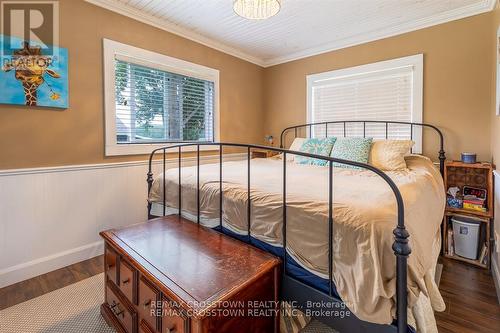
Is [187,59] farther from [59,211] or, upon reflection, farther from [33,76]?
[59,211]

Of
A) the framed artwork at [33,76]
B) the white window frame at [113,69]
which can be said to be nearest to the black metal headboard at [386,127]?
the white window frame at [113,69]

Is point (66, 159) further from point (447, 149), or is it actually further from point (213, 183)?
point (447, 149)

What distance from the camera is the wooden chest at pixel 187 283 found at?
3.31ft

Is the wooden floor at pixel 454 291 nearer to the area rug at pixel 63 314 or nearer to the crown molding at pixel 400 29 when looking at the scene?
the area rug at pixel 63 314

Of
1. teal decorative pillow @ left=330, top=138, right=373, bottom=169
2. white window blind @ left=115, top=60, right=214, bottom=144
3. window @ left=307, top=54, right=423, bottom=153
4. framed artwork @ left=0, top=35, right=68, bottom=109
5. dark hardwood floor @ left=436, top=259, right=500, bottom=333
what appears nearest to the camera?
dark hardwood floor @ left=436, top=259, right=500, bottom=333

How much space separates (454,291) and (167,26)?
3546mm

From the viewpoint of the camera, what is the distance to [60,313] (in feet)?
5.55

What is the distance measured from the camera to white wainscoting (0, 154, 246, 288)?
2027mm

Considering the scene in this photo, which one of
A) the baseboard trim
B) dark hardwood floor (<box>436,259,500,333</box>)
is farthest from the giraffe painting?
dark hardwood floor (<box>436,259,500,333</box>)

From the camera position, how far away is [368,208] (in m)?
1.09

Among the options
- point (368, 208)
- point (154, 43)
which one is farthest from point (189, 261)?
point (154, 43)

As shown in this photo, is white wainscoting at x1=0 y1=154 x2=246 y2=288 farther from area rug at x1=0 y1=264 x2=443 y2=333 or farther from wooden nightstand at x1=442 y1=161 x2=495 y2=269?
wooden nightstand at x1=442 y1=161 x2=495 y2=269

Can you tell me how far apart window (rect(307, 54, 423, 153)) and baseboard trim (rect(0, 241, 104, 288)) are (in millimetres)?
2956

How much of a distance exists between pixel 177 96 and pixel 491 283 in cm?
340
